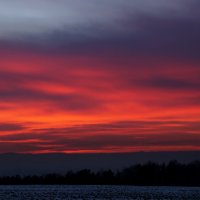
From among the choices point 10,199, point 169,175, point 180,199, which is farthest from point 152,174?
point 10,199

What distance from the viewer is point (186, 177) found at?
176 meters

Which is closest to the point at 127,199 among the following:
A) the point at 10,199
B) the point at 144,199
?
the point at 144,199

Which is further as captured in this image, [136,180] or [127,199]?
[136,180]

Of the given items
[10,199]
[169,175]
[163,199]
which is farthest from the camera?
[169,175]

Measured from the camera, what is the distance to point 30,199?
11506 centimetres

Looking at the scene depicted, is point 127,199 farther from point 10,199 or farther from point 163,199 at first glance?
point 10,199

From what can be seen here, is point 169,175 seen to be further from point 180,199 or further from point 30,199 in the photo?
point 30,199

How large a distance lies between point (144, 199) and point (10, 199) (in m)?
22.1

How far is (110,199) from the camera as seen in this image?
11512 cm

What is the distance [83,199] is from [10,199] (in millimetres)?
11527

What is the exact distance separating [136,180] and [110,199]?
6430 cm

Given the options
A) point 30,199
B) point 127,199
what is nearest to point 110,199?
point 127,199

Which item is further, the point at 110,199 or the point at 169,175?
the point at 169,175

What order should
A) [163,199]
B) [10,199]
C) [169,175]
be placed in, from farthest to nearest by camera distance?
[169,175], [163,199], [10,199]
